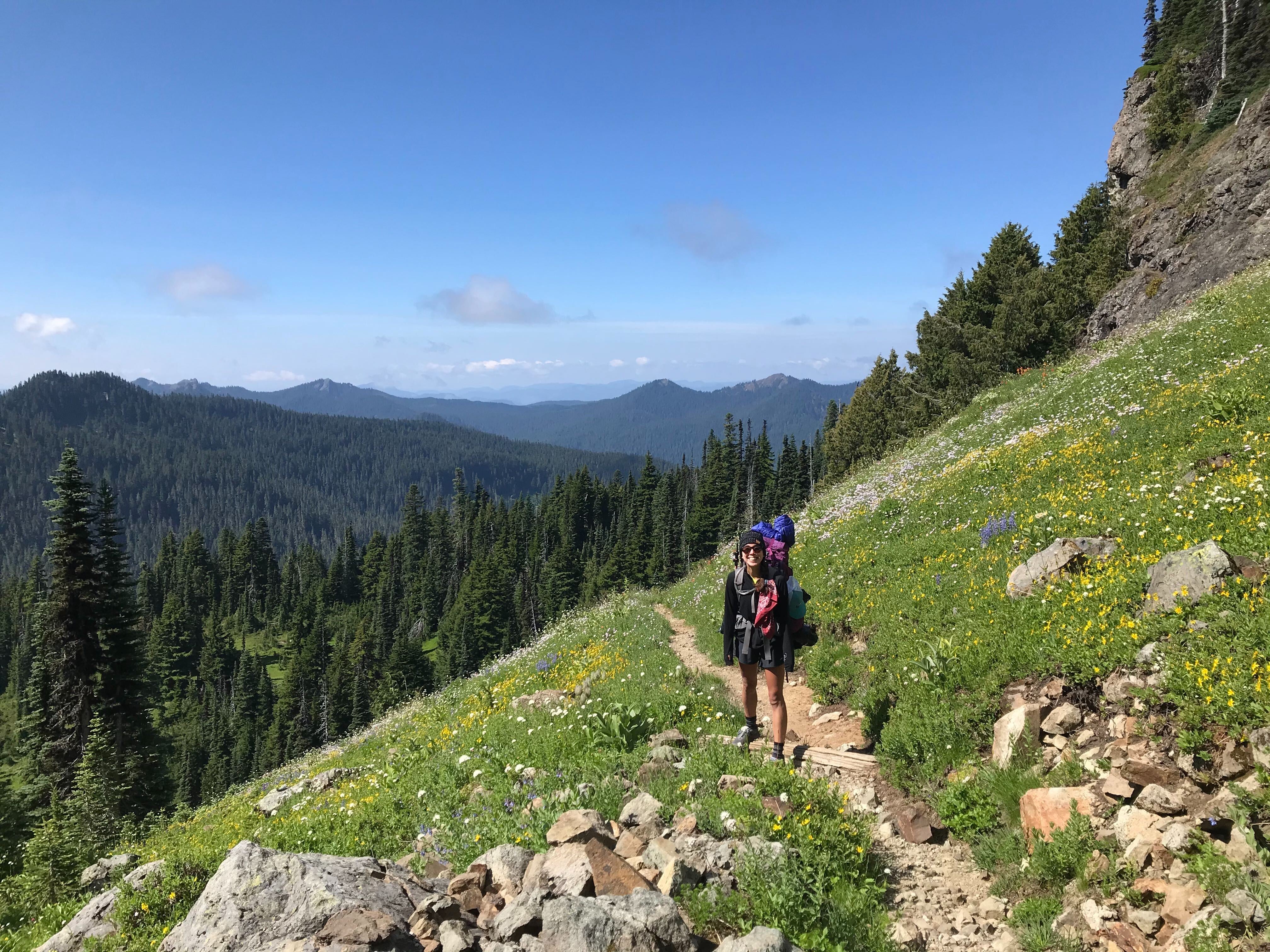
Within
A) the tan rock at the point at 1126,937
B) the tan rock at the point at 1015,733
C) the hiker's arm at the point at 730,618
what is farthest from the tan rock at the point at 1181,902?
the hiker's arm at the point at 730,618

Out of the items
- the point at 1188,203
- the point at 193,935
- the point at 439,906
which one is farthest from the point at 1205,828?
the point at 1188,203

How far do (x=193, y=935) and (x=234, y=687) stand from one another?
418ft

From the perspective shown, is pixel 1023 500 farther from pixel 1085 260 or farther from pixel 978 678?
pixel 1085 260

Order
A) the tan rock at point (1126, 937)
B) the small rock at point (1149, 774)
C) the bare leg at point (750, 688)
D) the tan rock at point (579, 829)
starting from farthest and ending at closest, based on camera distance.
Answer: the bare leg at point (750, 688), the tan rock at point (579, 829), the small rock at point (1149, 774), the tan rock at point (1126, 937)

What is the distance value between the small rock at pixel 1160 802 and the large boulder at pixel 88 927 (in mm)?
9327

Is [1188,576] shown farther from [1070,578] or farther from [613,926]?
[613,926]

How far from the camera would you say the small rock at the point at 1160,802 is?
4.95 meters

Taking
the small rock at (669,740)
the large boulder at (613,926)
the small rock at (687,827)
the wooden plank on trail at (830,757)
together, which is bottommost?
the small rock at (669,740)

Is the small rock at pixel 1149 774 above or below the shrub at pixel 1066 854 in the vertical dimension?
above

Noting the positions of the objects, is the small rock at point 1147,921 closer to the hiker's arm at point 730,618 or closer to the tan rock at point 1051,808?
the tan rock at point 1051,808

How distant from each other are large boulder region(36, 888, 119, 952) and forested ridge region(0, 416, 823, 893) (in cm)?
509

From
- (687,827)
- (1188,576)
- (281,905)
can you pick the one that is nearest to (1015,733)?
(1188,576)

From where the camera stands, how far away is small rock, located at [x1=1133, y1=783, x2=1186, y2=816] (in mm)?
4945

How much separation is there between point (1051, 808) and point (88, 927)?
9240 millimetres
